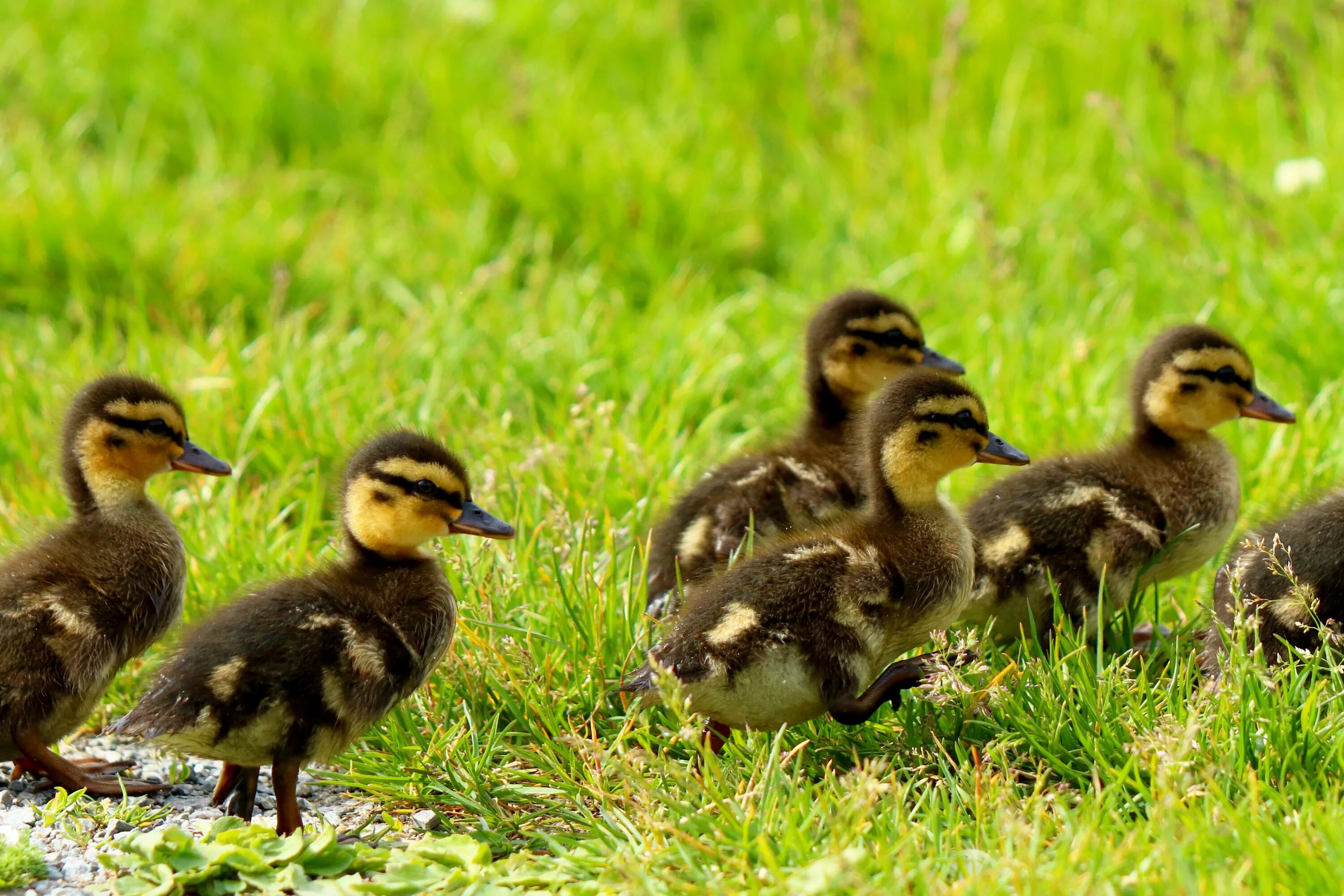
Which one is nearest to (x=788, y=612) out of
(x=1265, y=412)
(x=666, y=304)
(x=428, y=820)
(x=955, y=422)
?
(x=955, y=422)

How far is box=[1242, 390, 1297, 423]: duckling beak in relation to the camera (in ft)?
15.3

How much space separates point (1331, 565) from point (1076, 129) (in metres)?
4.36

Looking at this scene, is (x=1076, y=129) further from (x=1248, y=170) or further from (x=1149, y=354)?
(x=1149, y=354)

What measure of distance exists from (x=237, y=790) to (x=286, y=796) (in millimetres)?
311

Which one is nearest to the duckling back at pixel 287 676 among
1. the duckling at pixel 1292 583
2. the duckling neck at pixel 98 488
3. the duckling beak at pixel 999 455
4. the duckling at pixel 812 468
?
the duckling neck at pixel 98 488

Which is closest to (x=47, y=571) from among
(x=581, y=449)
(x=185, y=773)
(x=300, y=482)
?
(x=185, y=773)

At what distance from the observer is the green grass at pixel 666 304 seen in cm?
330

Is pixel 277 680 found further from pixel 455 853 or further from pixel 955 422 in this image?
pixel 955 422

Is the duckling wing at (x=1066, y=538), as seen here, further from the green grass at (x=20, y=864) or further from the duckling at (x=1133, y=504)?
the green grass at (x=20, y=864)

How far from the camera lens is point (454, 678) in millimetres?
4055

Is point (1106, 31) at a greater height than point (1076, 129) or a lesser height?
greater

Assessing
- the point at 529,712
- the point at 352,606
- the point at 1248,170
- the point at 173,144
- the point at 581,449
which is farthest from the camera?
the point at 173,144

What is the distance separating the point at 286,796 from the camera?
3.50 m

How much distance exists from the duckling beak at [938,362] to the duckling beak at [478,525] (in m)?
1.64
